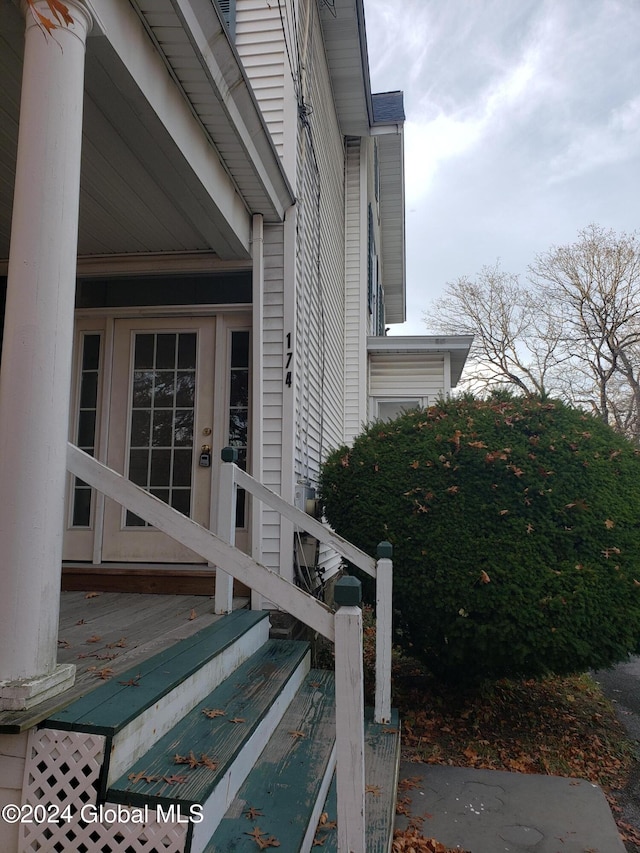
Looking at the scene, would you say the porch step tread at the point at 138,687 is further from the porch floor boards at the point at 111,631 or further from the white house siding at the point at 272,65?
the white house siding at the point at 272,65

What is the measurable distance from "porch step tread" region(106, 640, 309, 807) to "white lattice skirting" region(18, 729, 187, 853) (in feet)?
0.21

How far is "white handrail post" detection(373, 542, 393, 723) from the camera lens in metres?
3.34

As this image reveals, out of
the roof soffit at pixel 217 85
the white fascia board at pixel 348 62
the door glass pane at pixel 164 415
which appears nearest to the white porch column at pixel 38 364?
the roof soffit at pixel 217 85

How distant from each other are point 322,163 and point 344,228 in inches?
88.2

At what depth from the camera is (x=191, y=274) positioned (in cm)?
456

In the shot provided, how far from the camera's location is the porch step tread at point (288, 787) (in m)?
1.90

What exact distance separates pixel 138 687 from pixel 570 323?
72.9 ft

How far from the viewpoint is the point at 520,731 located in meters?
3.83

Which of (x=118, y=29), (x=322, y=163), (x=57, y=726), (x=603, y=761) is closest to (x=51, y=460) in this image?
(x=57, y=726)

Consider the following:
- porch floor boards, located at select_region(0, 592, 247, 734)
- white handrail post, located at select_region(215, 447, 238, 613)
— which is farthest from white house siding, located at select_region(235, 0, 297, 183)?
porch floor boards, located at select_region(0, 592, 247, 734)

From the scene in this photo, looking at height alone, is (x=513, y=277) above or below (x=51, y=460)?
above

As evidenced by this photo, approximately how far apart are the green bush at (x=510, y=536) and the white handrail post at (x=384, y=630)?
36 centimetres

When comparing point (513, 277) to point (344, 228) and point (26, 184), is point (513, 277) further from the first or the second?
point (26, 184)

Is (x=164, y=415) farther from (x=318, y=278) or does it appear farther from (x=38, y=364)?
(x=38, y=364)
